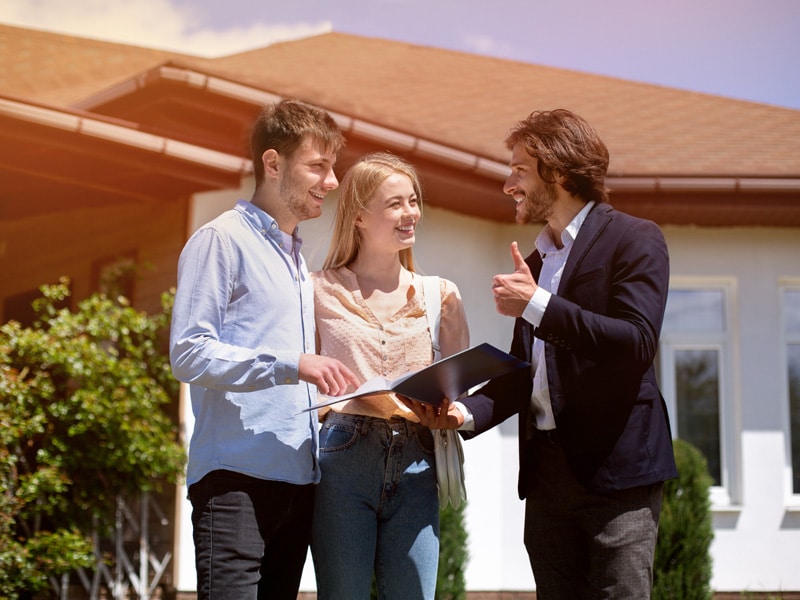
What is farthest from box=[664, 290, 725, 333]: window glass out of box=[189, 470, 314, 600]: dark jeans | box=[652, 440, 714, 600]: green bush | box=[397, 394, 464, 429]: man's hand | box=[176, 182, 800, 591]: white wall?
box=[189, 470, 314, 600]: dark jeans

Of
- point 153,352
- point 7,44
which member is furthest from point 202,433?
point 7,44

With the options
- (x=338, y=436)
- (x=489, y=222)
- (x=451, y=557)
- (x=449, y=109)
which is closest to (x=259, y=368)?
(x=338, y=436)

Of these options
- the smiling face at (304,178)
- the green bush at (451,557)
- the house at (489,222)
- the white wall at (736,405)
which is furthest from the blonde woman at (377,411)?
the white wall at (736,405)

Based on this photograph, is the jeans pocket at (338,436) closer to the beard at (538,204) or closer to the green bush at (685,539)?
the beard at (538,204)

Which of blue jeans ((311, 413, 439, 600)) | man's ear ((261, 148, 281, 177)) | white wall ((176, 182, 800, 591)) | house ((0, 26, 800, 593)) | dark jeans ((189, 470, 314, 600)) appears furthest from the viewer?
white wall ((176, 182, 800, 591))

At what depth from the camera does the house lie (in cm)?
779

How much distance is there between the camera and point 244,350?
2900 millimetres

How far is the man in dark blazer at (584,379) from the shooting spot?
3016 mm

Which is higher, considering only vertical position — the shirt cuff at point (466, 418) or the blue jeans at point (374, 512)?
the shirt cuff at point (466, 418)

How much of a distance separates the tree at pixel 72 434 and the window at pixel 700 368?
4.42 meters

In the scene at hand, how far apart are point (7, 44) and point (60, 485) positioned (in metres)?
7.50

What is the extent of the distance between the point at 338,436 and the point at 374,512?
259mm

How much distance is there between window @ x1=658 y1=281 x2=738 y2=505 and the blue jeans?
6.32m

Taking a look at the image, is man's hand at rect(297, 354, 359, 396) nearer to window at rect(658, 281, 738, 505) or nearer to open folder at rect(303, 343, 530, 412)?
open folder at rect(303, 343, 530, 412)
